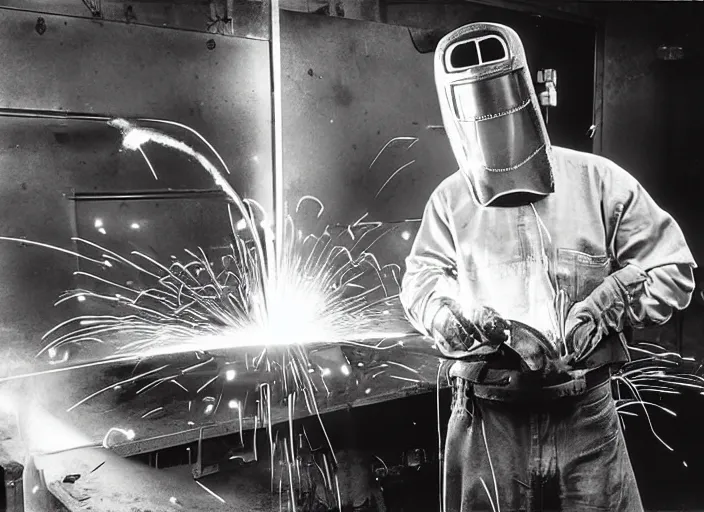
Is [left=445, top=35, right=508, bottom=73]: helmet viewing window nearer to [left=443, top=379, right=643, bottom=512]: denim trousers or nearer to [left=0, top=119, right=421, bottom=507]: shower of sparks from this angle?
[left=0, top=119, right=421, bottom=507]: shower of sparks

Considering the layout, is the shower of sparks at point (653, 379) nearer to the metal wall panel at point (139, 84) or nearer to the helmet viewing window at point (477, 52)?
the helmet viewing window at point (477, 52)

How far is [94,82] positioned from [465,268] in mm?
1437

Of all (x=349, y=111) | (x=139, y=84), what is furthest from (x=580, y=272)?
(x=139, y=84)

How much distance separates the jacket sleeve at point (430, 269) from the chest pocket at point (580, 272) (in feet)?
0.91

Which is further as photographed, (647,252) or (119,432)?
(119,432)

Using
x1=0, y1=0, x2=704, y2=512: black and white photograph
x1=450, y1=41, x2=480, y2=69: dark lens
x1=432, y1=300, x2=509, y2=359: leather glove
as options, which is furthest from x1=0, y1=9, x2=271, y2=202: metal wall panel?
x1=432, y1=300, x2=509, y2=359: leather glove

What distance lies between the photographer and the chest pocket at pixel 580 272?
191cm

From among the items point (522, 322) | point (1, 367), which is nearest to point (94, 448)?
point (1, 367)

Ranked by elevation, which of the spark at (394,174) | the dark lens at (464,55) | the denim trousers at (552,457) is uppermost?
the dark lens at (464,55)

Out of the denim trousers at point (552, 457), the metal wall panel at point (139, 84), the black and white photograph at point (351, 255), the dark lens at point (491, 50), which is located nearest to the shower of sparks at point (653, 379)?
the black and white photograph at point (351, 255)

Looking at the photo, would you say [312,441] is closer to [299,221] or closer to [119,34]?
[299,221]

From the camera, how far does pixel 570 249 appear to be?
75.7 inches

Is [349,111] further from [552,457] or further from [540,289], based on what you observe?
[552,457]

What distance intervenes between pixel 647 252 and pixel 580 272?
0.58 ft
